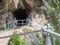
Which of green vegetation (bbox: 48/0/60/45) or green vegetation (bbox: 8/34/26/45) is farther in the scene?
green vegetation (bbox: 48/0/60/45)

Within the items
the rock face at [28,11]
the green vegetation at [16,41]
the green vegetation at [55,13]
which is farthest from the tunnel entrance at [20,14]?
the green vegetation at [16,41]

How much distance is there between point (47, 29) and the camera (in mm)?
2197

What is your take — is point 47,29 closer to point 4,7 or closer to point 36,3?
point 4,7

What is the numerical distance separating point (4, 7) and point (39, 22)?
2.23 metres

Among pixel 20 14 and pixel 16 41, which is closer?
pixel 16 41

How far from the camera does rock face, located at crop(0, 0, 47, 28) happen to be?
10.9 metres

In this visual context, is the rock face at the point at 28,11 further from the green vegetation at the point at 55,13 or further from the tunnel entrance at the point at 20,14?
the tunnel entrance at the point at 20,14

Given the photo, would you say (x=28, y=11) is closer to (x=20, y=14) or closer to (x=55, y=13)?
(x=20, y=14)

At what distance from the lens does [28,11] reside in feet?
42.1

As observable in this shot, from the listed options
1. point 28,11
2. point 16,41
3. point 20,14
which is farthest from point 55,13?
point 16,41

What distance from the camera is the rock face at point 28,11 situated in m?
10.9

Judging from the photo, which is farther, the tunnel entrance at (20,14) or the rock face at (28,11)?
the tunnel entrance at (20,14)

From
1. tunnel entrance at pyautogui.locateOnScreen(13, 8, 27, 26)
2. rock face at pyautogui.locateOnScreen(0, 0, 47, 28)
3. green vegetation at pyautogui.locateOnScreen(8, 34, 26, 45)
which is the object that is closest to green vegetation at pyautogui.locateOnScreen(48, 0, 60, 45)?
rock face at pyautogui.locateOnScreen(0, 0, 47, 28)

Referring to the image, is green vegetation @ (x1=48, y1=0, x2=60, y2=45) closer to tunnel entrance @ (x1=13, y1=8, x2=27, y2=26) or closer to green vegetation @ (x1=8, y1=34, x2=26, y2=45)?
tunnel entrance @ (x1=13, y1=8, x2=27, y2=26)
